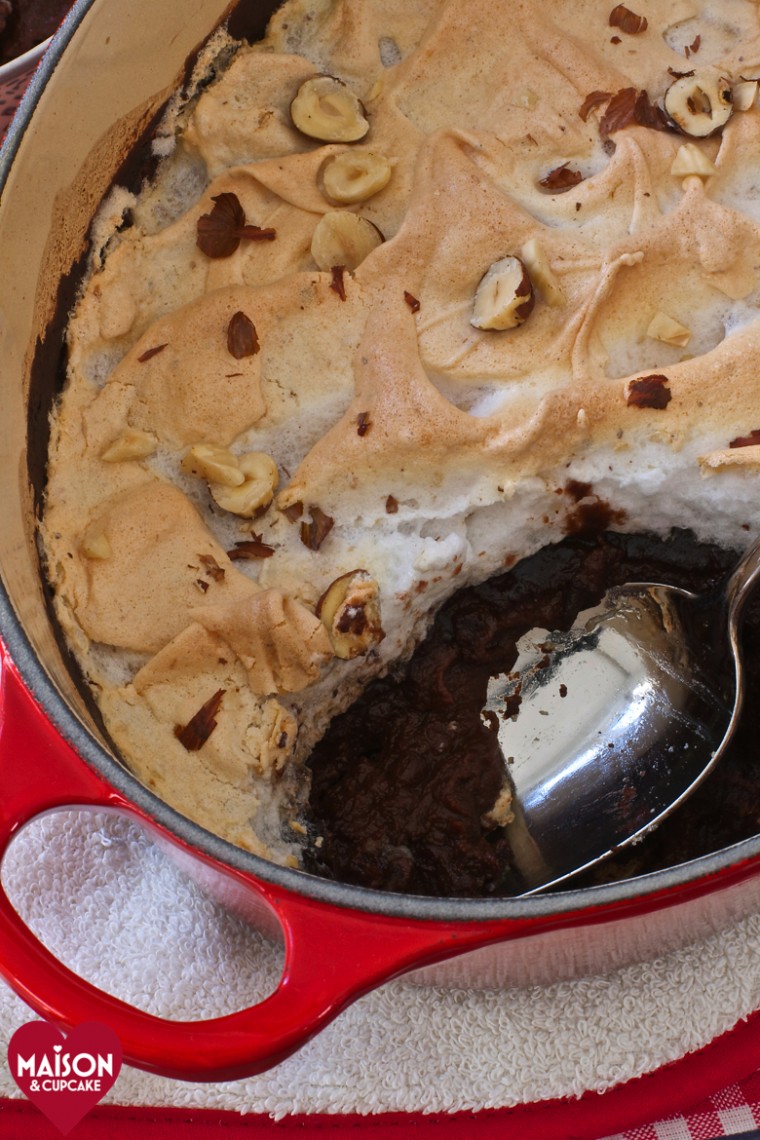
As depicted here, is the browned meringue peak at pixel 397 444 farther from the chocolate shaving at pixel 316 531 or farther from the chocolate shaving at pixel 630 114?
the chocolate shaving at pixel 630 114

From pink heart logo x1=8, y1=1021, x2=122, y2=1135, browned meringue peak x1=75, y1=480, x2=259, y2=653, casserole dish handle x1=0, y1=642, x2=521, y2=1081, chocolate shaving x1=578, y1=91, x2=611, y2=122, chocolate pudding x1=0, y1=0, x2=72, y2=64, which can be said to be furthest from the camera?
chocolate pudding x1=0, y1=0, x2=72, y2=64

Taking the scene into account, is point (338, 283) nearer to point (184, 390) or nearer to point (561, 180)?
point (184, 390)

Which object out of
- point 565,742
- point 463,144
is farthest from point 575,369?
point 565,742

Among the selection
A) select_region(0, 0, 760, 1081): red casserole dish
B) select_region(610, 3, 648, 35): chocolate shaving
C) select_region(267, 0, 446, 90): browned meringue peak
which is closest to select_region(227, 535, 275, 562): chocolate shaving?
select_region(0, 0, 760, 1081): red casserole dish

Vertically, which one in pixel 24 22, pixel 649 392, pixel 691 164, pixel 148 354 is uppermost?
pixel 24 22

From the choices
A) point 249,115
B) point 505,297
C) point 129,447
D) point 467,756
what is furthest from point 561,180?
point 467,756

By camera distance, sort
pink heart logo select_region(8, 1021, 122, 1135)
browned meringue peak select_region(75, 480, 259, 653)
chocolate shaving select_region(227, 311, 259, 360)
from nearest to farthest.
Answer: pink heart logo select_region(8, 1021, 122, 1135), browned meringue peak select_region(75, 480, 259, 653), chocolate shaving select_region(227, 311, 259, 360)

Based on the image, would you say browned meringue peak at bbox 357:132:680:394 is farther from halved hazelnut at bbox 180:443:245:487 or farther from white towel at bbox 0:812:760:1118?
white towel at bbox 0:812:760:1118
